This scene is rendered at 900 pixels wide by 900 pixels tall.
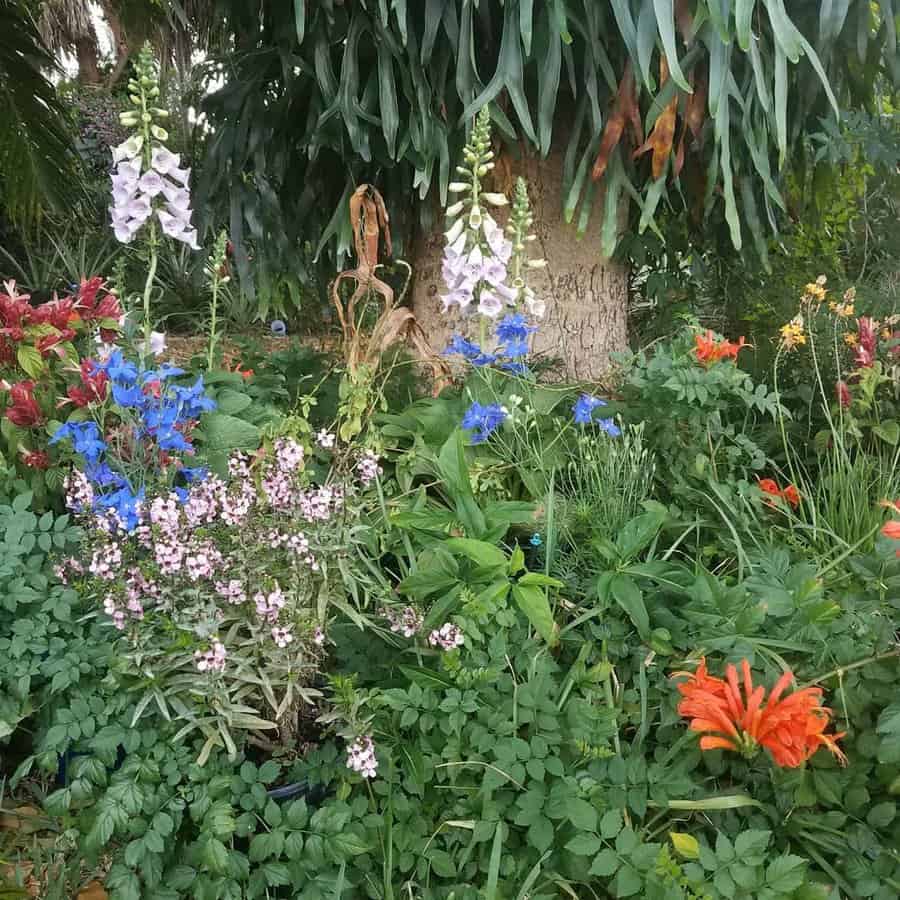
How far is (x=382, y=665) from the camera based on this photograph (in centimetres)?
147

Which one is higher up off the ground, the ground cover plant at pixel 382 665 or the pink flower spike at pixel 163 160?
the pink flower spike at pixel 163 160

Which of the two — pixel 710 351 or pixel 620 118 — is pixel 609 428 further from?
pixel 620 118

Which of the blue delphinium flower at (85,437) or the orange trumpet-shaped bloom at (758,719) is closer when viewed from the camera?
the orange trumpet-shaped bloom at (758,719)

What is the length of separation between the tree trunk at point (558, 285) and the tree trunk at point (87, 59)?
8676 millimetres

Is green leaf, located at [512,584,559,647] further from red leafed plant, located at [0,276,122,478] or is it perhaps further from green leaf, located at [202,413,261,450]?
red leafed plant, located at [0,276,122,478]

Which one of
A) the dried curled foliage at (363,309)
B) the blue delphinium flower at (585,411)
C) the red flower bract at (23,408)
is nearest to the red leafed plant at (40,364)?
the red flower bract at (23,408)

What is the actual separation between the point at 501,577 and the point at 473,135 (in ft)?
3.27

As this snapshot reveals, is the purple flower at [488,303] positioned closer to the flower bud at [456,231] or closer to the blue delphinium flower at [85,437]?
the flower bud at [456,231]

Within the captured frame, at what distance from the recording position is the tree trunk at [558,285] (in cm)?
268

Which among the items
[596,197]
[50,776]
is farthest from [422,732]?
[596,197]

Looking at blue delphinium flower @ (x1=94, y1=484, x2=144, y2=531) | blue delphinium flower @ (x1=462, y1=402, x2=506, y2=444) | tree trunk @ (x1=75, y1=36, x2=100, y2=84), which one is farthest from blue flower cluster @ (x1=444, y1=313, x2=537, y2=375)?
tree trunk @ (x1=75, y1=36, x2=100, y2=84)

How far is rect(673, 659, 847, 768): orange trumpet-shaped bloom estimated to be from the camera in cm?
105

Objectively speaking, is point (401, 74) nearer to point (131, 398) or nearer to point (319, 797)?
point (131, 398)

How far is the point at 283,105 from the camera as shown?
257 centimetres
